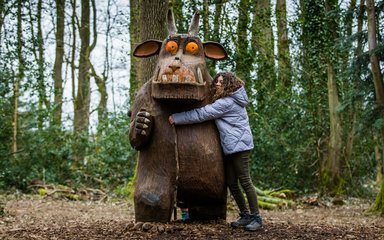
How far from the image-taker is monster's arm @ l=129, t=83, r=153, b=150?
5566 millimetres

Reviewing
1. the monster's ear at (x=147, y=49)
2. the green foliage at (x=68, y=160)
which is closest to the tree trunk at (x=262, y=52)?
the monster's ear at (x=147, y=49)

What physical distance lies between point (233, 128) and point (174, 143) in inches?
26.6

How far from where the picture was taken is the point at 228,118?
5723 mm

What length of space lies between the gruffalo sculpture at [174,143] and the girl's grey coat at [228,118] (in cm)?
10

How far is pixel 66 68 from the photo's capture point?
19.2 meters

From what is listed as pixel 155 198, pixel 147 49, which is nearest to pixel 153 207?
pixel 155 198

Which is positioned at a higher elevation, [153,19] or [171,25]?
[153,19]

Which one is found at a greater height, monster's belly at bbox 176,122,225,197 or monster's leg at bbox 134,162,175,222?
monster's belly at bbox 176,122,225,197

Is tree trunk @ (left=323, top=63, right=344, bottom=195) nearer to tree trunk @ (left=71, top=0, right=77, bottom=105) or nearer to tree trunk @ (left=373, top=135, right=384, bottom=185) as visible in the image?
tree trunk @ (left=373, top=135, right=384, bottom=185)

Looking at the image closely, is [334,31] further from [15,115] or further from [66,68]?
[66,68]

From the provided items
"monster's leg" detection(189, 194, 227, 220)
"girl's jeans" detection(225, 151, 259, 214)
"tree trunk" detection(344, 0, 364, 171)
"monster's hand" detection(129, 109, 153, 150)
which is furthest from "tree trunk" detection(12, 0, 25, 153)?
"tree trunk" detection(344, 0, 364, 171)

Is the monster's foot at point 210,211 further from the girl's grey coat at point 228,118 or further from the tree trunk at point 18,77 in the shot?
the tree trunk at point 18,77

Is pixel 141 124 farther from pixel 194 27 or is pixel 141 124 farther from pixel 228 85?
pixel 194 27

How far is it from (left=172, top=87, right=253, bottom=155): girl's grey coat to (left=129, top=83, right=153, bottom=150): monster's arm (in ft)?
0.97
